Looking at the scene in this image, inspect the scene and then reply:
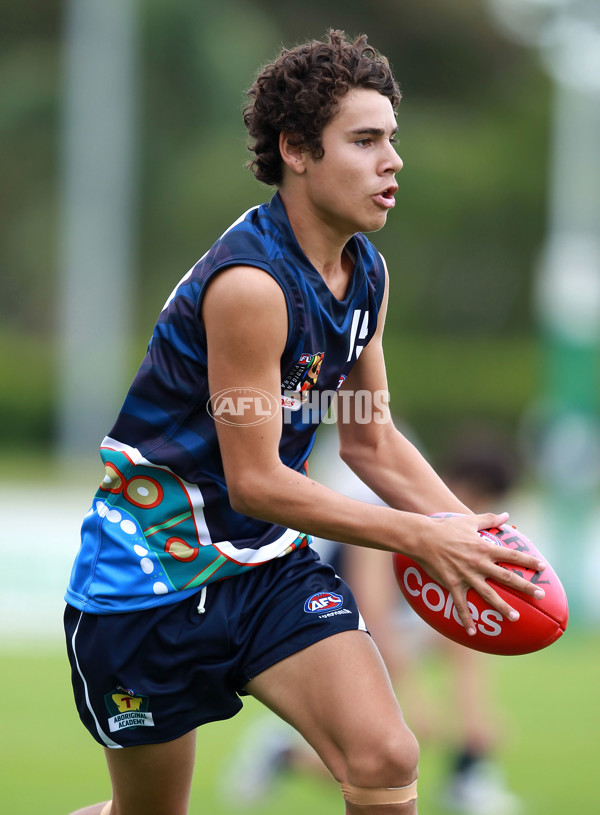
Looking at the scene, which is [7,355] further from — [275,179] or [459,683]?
[275,179]

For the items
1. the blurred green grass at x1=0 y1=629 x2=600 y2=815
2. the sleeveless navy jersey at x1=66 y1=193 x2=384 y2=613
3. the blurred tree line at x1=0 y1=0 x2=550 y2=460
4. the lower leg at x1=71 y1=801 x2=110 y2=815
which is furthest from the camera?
the blurred tree line at x1=0 y1=0 x2=550 y2=460

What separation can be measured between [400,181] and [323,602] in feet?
91.0

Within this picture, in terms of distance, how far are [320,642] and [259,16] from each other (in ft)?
100

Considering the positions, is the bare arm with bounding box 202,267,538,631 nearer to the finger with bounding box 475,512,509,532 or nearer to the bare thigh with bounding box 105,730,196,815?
the finger with bounding box 475,512,509,532

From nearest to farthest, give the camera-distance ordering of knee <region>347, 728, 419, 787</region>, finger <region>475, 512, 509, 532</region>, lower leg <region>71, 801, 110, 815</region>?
1. knee <region>347, 728, 419, 787</region>
2. finger <region>475, 512, 509, 532</region>
3. lower leg <region>71, 801, 110, 815</region>

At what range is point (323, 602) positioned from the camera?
357 cm

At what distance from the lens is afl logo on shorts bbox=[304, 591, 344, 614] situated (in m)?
3.54

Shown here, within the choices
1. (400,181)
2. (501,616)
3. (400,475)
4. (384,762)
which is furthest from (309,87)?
(400,181)

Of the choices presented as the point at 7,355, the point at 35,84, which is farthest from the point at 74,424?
the point at 35,84

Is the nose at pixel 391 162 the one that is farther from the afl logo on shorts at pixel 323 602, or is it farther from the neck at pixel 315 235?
the afl logo on shorts at pixel 323 602

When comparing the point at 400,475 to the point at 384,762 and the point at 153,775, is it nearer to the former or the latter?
the point at 384,762

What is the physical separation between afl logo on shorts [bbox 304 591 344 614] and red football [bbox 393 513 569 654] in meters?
0.25

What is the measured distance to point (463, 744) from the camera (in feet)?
21.4

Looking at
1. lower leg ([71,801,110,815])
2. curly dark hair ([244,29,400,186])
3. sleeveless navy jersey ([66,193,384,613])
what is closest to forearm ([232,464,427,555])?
sleeveless navy jersey ([66,193,384,613])
